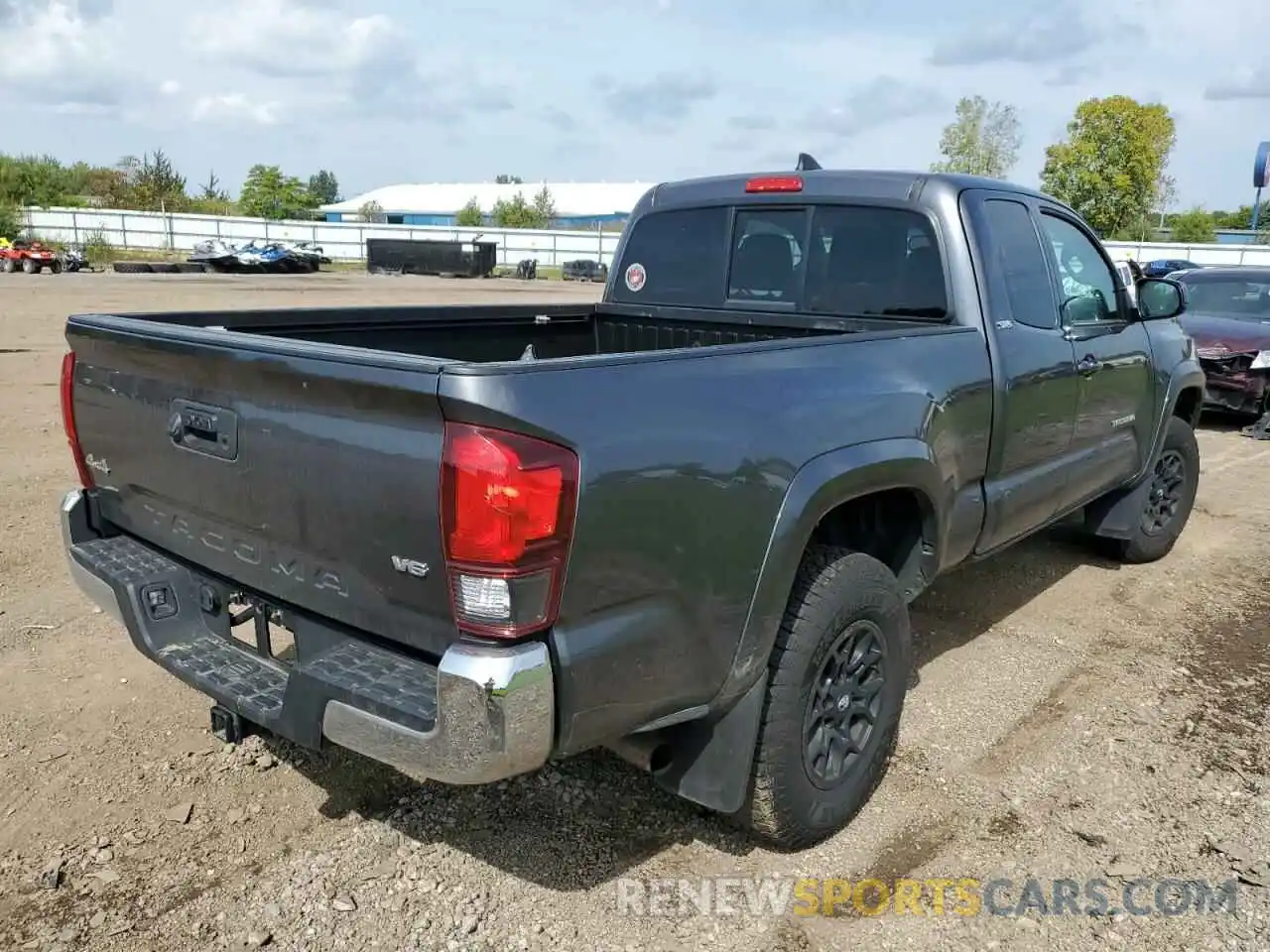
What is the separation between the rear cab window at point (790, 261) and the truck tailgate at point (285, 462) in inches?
→ 92.8

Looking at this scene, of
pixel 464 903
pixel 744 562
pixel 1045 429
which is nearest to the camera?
pixel 744 562

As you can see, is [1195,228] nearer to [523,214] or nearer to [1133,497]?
[523,214]

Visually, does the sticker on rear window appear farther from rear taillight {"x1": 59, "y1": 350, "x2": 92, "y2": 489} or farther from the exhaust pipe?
the exhaust pipe

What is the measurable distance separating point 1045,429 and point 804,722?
191 cm

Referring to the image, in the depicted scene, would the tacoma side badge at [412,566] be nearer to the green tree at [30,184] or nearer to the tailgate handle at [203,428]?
the tailgate handle at [203,428]

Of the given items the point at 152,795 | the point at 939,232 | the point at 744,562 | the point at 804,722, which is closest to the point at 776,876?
the point at 804,722

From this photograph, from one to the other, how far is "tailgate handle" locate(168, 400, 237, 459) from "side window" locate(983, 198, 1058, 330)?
2825mm

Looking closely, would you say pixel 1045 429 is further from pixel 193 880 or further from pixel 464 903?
pixel 193 880

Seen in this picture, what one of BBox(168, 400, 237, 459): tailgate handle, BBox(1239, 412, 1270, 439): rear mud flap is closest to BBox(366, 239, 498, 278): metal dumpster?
BBox(1239, 412, 1270, 439): rear mud flap

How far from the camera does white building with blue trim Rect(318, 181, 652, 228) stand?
96.9m

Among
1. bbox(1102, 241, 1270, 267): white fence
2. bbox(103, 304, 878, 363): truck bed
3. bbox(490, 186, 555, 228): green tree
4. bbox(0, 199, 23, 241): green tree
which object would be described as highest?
bbox(490, 186, 555, 228): green tree

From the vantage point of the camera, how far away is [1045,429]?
4102 mm

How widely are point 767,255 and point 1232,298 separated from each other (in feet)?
28.5

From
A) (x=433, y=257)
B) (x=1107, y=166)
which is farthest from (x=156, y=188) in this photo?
(x=1107, y=166)
